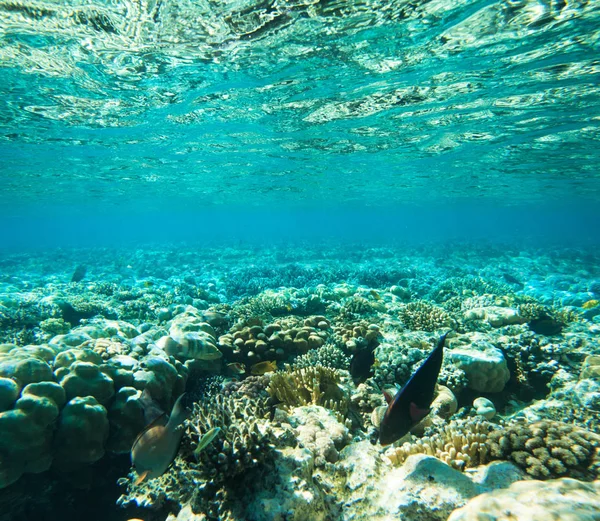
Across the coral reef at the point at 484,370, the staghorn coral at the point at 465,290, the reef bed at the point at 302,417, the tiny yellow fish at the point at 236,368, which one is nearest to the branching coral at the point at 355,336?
the reef bed at the point at 302,417

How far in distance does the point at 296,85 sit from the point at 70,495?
14501 millimetres

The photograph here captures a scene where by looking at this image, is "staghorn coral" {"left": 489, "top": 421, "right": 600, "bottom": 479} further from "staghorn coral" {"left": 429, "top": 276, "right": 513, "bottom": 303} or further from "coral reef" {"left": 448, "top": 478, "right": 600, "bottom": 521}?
"staghorn coral" {"left": 429, "top": 276, "right": 513, "bottom": 303}

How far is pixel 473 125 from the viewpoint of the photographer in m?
18.1

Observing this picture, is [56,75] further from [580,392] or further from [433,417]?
[580,392]

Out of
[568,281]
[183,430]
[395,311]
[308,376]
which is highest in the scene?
[183,430]

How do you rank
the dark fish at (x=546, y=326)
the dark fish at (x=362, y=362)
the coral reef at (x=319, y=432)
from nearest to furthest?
the coral reef at (x=319, y=432)
the dark fish at (x=362, y=362)
the dark fish at (x=546, y=326)

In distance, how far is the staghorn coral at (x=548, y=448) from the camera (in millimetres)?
2934

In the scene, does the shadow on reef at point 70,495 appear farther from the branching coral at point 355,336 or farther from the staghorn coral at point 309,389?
the branching coral at point 355,336

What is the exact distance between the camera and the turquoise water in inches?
355

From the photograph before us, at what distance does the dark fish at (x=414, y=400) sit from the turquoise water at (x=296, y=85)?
A: 9.74m

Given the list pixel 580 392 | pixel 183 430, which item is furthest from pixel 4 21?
pixel 580 392

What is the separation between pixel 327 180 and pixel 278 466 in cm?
3488

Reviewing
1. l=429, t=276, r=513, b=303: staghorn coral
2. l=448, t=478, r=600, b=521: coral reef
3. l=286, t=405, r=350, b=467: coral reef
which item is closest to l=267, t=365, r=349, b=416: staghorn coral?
l=286, t=405, r=350, b=467: coral reef

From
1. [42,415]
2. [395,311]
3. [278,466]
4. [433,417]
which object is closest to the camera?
[278,466]
